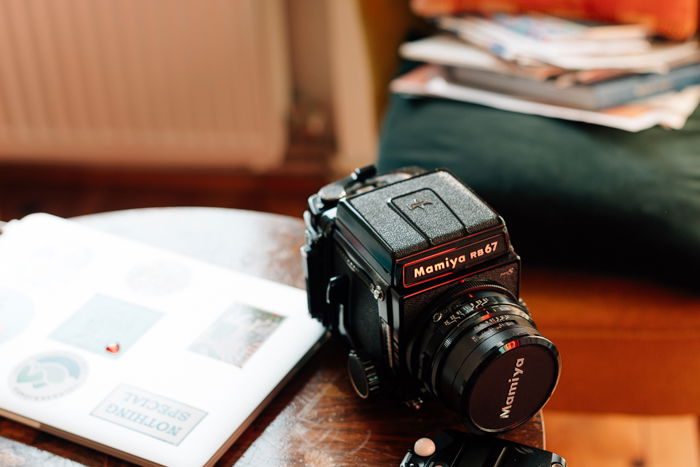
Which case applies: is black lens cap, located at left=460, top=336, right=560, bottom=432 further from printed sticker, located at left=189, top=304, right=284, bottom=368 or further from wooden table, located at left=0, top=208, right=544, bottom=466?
printed sticker, located at left=189, top=304, right=284, bottom=368

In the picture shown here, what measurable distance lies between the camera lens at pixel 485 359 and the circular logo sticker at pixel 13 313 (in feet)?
1.35

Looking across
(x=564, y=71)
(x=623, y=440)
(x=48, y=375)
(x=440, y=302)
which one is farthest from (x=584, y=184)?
(x=48, y=375)

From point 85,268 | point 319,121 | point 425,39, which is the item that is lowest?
point 319,121

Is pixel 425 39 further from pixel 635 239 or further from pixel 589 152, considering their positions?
pixel 635 239

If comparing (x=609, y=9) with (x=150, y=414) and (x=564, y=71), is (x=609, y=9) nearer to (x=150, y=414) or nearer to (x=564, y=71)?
(x=564, y=71)

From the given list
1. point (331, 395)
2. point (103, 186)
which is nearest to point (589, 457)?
point (331, 395)

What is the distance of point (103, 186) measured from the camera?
202 centimetres

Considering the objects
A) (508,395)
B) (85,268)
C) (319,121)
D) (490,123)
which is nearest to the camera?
(508,395)

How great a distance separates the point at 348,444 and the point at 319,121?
4.06ft

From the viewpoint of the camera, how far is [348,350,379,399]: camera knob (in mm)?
766

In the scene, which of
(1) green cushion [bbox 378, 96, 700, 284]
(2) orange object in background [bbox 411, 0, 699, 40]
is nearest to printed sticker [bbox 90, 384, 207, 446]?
(1) green cushion [bbox 378, 96, 700, 284]

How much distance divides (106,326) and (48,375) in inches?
3.1

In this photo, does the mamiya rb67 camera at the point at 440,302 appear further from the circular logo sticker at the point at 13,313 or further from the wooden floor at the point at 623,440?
the wooden floor at the point at 623,440

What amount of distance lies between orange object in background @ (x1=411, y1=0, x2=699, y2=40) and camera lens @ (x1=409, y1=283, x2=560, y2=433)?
0.75 metres
